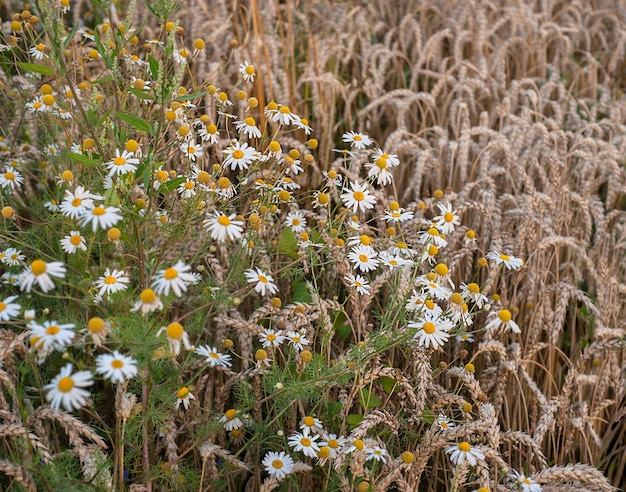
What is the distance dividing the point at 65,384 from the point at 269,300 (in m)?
1.01

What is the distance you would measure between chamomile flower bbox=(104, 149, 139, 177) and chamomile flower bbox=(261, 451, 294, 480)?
0.80 metres

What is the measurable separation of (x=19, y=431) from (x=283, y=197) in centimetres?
85

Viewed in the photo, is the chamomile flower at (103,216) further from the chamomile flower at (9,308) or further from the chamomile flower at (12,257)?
the chamomile flower at (12,257)

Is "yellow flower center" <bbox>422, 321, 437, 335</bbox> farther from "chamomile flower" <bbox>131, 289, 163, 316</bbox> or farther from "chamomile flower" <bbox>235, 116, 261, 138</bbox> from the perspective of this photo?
"chamomile flower" <bbox>235, 116, 261, 138</bbox>

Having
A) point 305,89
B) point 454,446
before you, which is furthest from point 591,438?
point 305,89

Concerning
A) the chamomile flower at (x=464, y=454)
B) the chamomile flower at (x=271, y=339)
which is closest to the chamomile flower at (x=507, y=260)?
the chamomile flower at (x=464, y=454)

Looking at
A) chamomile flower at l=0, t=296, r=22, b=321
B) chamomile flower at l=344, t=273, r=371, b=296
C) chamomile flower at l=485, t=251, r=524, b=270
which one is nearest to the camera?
chamomile flower at l=0, t=296, r=22, b=321

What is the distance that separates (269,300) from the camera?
2062 millimetres

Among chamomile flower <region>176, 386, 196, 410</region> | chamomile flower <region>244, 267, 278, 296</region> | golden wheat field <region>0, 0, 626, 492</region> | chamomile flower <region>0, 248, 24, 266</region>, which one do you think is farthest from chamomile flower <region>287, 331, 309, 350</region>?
chamomile flower <region>0, 248, 24, 266</region>

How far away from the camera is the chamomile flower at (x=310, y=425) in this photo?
1642mm

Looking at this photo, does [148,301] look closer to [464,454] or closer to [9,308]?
[9,308]

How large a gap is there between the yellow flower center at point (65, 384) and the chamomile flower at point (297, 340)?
2.27 ft

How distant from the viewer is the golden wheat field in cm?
144

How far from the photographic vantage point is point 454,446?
1.58 m
